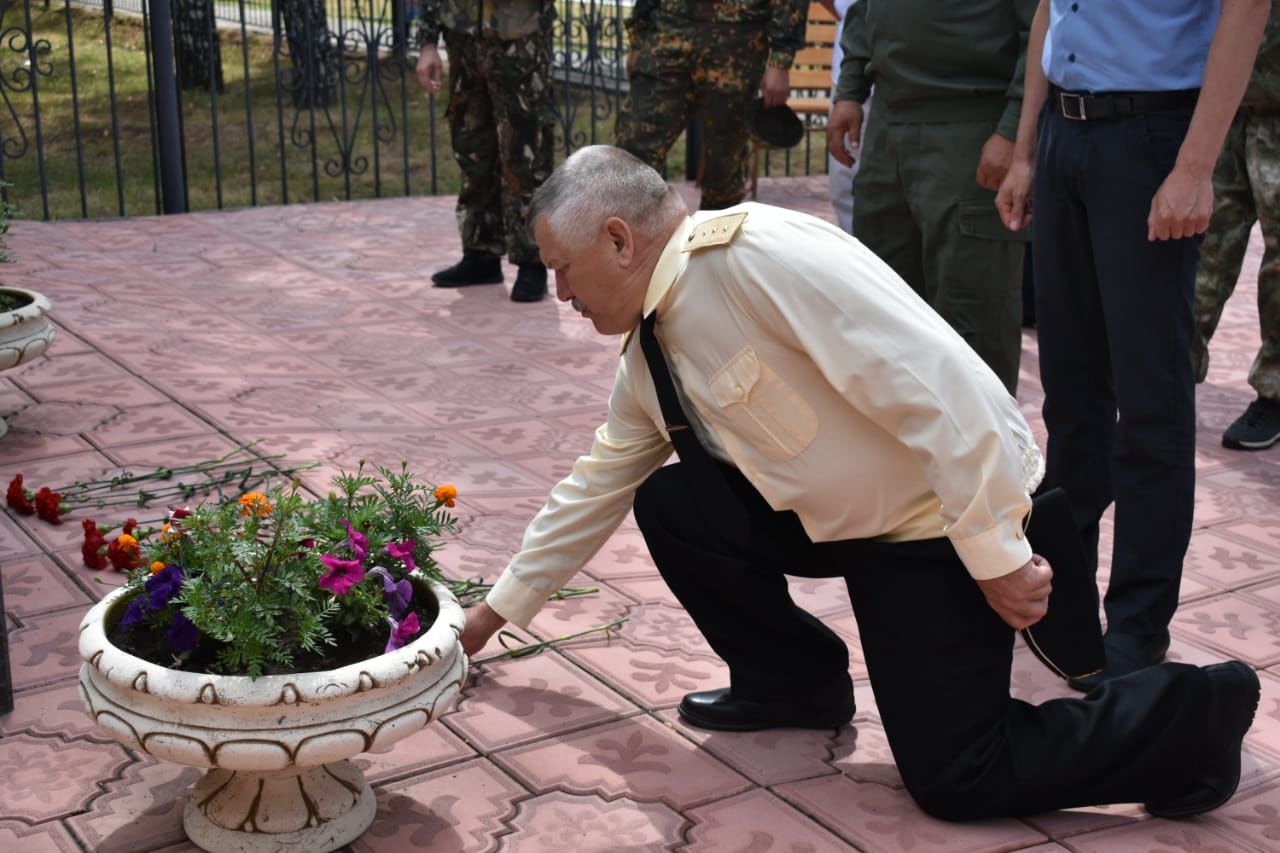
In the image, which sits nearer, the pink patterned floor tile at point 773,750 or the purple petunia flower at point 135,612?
the purple petunia flower at point 135,612

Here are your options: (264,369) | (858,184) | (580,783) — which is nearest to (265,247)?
(264,369)

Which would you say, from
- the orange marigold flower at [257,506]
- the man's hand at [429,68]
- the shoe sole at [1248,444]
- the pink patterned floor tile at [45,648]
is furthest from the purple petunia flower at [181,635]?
the man's hand at [429,68]

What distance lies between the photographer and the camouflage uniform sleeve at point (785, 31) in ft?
19.6

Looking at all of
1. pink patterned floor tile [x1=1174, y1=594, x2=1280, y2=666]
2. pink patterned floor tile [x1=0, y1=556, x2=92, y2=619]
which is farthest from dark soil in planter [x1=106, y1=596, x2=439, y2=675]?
pink patterned floor tile [x1=1174, y1=594, x2=1280, y2=666]

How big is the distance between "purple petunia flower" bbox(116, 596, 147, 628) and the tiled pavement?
385 mm

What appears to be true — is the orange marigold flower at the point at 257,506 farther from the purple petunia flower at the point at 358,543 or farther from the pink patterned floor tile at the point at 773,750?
the pink patterned floor tile at the point at 773,750

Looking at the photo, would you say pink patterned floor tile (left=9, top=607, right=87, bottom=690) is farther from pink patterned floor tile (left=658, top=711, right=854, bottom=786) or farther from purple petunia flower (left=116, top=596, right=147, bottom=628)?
pink patterned floor tile (left=658, top=711, right=854, bottom=786)

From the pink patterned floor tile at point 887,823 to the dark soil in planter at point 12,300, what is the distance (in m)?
2.92

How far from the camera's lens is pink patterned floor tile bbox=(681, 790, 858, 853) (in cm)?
265

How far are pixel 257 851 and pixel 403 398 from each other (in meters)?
2.81

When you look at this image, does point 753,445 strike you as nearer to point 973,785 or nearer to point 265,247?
point 973,785

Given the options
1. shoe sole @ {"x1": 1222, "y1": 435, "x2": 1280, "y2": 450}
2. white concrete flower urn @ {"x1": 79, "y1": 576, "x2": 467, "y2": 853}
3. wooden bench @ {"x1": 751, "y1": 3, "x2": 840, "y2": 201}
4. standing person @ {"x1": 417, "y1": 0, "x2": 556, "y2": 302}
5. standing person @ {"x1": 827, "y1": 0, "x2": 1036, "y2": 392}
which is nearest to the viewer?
white concrete flower urn @ {"x1": 79, "y1": 576, "x2": 467, "y2": 853}

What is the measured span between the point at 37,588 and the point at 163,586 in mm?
1296

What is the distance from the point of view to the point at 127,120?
13.2 meters
